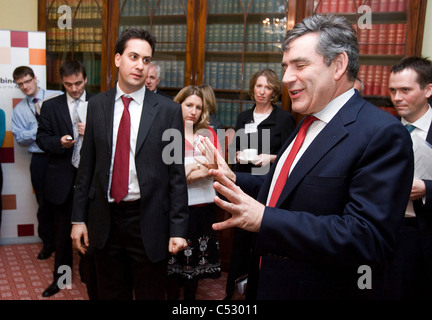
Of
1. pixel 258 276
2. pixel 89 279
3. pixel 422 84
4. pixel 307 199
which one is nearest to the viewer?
pixel 307 199

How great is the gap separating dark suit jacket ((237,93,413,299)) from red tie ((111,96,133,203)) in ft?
2.89

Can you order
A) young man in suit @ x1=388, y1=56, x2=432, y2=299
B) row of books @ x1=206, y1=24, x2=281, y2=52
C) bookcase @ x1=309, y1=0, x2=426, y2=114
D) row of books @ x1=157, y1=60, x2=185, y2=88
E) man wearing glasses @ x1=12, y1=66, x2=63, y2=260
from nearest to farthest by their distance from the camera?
young man in suit @ x1=388, y1=56, x2=432, y2=299 < bookcase @ x1=309, y1=0, x2=426, y2=114 < man wearing glasses @ x1=12, y1=66, x2=63, y2=260 < row of books @ x1=206, y1=24, x2=281, y2=52 < row of books @ x1=157, y1=60, x2=185, y2=88

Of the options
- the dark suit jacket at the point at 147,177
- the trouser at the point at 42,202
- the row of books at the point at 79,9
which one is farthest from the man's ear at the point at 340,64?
the row of books at the point at 79,9

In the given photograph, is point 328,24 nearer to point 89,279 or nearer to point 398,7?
point 89,279

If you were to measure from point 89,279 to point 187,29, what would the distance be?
8.03 ft

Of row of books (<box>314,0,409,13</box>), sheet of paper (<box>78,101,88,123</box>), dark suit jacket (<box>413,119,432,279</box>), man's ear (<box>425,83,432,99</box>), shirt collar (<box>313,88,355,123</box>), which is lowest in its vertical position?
dark suit jacket (<box>413,119,432,279</box>)

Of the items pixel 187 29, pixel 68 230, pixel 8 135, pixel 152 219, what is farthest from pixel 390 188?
pixel 8 135

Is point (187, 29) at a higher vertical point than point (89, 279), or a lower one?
higher

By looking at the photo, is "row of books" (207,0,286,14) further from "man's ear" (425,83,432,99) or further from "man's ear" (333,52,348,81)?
"man's ear" (333,52,348,81)

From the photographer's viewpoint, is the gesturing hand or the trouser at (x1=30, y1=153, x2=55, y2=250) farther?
the trouser at (x1=30, y1=153, x2=55, y2=250)

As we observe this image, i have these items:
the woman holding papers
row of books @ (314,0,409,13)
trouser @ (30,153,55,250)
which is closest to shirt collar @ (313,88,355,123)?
the woman holding papers

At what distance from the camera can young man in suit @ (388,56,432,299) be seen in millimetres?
1668

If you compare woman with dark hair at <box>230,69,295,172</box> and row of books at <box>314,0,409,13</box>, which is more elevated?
row of books at <box>314,0,409,13</box>

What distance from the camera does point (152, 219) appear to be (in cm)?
172
